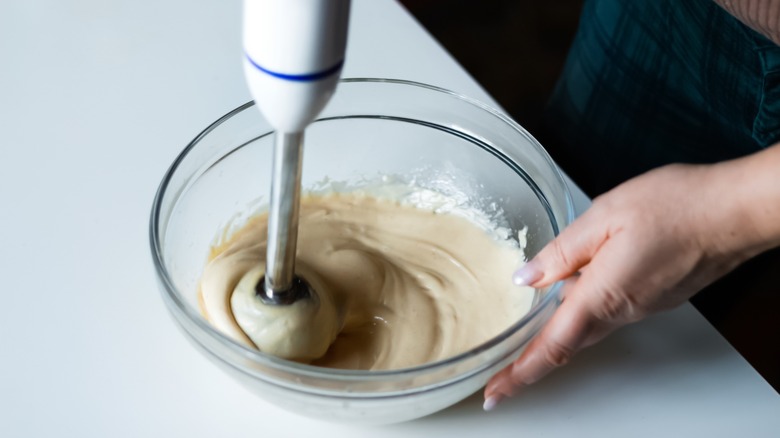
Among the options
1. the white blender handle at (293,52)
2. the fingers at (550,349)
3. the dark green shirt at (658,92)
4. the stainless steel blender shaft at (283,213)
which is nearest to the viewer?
the white blender handle at (293,52)

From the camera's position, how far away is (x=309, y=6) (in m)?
0.49

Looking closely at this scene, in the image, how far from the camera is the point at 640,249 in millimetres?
714

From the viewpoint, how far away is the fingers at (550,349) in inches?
28.2

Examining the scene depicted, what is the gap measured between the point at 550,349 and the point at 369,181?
312mm

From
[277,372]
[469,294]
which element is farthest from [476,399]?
[277,372]

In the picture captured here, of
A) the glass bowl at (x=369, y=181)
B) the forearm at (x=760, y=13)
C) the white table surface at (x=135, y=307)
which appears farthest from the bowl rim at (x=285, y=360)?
the forearm at (x=760, y=13)

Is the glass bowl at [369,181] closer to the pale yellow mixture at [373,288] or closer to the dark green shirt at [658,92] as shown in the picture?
the pale yellow mixture at [373,288]

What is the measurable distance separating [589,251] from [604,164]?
1.72 feet

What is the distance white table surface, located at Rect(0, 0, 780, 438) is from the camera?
729 millimetres

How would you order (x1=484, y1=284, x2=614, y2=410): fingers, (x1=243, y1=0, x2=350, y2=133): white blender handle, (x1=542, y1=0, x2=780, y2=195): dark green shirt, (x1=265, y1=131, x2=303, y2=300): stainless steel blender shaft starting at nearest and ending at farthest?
(x1=243, y1=0, x2=350, y2=133): white blender handle
(x1=265, y1=131, x2=303, y2=300): stainless steel blender shaft
(x1=484, y1=284, x2=614, y2=410): fingers
(x1=542, y1=0, x2=780, y2=195): dark green shirt

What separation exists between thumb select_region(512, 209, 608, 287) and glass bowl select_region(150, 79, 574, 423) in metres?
0.02

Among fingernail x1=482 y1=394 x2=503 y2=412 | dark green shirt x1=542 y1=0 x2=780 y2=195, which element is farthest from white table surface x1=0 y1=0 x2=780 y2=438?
dark green shirt x1=542 y1=0 x2=780 y2=195

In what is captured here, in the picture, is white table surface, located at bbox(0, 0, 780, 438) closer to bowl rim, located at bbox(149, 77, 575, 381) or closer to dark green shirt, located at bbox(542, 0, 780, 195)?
bowl rim, located at bbox(149, 77, 575, 381)

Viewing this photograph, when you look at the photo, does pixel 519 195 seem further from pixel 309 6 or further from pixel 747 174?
pixel 309 6
